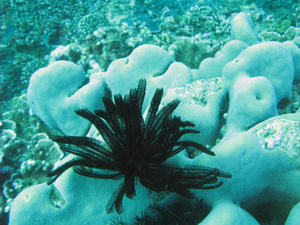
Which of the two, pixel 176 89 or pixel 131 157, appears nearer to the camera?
pixel 131 157

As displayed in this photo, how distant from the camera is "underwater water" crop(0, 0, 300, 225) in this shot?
2.53 metres

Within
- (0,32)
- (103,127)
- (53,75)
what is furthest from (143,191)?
(0,32)

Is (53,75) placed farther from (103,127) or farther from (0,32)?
(0,32)

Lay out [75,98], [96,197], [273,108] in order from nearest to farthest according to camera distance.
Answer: [96,197]
[273,108]
[75,98]

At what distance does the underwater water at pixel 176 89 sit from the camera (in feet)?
8.30

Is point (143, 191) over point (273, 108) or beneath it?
beneath

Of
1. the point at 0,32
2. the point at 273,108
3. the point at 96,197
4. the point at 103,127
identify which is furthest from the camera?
the point at 0,32

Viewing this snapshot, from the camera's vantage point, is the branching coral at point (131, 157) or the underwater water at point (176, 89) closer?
the branching coral at point (131, 157)

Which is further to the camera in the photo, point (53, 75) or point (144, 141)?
point (53, 75)

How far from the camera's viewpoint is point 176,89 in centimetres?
340

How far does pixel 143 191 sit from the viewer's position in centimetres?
265

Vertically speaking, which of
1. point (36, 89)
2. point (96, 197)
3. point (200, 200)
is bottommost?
point (200, 200)

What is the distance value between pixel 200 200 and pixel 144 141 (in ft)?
3.64

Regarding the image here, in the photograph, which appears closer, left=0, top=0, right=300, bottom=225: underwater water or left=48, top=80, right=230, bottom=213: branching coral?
left=48, top=80, right=230, bottom=213: branching coral
